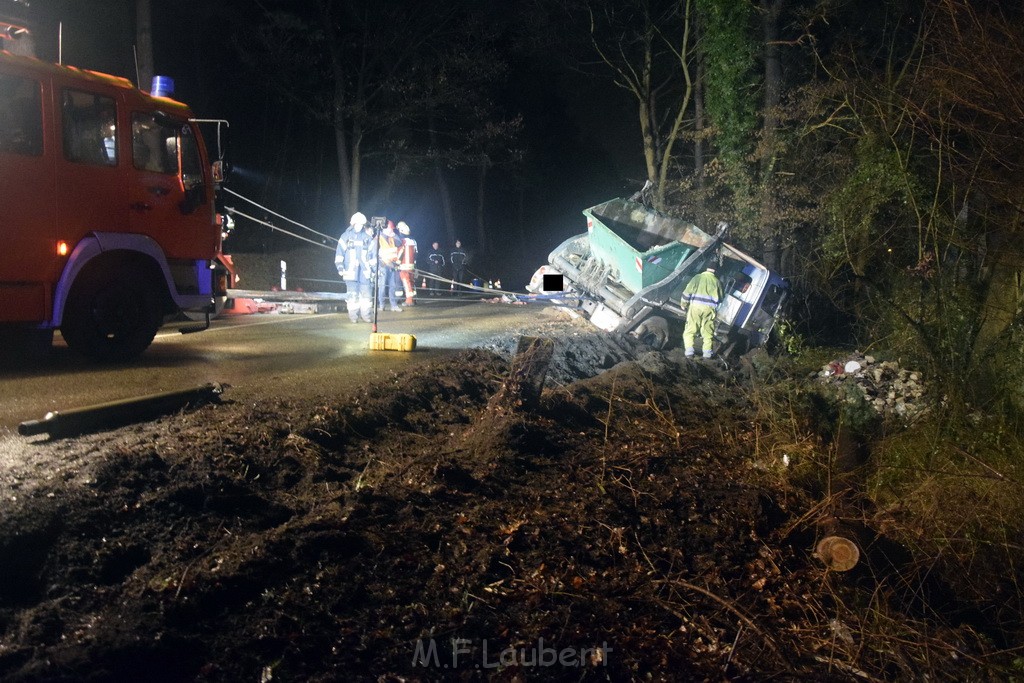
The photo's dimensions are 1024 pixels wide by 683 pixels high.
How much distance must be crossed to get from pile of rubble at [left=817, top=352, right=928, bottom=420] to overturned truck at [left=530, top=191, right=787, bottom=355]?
4.58ft

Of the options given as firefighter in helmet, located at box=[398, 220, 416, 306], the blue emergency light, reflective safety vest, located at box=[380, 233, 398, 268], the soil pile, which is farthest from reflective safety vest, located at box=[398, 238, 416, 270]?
the soil pile

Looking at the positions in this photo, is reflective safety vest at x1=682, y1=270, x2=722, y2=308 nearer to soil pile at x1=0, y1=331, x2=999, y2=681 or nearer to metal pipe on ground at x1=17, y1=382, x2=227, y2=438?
soil pile at x1=0, y1=331, x2=999, y2=681

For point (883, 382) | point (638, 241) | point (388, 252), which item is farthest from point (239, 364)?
point (883, 382)

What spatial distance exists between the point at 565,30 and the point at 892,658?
2120 centimetres

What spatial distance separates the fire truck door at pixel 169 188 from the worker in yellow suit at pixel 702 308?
6822mm

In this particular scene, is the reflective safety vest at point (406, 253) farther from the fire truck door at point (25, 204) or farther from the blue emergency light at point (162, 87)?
the fire truck door at point (25, 204)

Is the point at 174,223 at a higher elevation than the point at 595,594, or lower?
higher

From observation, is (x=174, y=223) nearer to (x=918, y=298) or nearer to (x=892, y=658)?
(x=892, y=658)

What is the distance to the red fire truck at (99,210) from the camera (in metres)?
7.13

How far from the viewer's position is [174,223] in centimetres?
850

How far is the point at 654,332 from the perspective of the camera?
12.9m

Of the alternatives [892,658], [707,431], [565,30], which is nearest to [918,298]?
[707,431]

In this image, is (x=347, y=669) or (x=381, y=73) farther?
(x=381, y=73)

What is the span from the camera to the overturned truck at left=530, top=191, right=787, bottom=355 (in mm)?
12602
